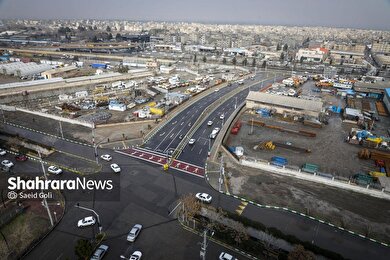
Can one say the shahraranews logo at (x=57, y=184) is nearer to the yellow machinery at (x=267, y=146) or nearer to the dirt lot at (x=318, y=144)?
the dirt lot at (x=318, y=144)

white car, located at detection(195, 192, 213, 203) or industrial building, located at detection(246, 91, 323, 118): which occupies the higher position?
industrial building, located at detection(246, 91, 323, 118)

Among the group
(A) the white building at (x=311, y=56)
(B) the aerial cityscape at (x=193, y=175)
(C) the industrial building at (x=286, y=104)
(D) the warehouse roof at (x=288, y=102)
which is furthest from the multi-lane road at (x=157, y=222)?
(A) the white building at (x=311, y=56)

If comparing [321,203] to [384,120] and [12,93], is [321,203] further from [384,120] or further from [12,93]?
[12,93]

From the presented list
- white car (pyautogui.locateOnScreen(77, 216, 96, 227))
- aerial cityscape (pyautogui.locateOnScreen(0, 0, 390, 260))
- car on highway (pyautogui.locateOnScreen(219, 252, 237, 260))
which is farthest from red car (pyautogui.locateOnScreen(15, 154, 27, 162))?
car on highway (pyautogui.locateOnScreen(219, 252, 237, 260))

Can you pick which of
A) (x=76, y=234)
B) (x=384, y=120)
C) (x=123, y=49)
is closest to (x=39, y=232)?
(x=76, y=234)

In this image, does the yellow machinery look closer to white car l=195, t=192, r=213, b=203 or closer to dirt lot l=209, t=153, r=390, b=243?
dirt lot l=209, t=153, r=390, b=243

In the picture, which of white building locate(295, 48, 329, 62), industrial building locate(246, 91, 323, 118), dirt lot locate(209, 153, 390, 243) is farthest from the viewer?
white building locate(295, 48, 329, 62)
